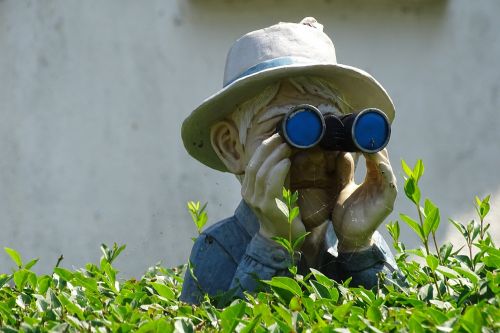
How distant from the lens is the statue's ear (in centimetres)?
319

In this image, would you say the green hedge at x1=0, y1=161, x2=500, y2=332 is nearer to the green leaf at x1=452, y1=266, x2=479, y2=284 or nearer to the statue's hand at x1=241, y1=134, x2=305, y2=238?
the green leaf at x1=452, y1=266, x2=479, y2=284

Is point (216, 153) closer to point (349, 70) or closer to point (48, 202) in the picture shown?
point (349, 70)

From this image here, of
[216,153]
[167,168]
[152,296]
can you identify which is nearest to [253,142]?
[216,153]

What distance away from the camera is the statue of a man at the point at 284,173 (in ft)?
9.68

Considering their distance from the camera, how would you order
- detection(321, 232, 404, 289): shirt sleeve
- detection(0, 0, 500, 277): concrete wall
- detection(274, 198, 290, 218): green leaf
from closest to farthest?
detection(274, 198, 290, 218): green leaf < detection(321, 232, 404, 289): shirt sleeve < detection(0, 0, 500, 277): concrete wall

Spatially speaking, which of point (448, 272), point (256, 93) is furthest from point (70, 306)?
point (256, 93)

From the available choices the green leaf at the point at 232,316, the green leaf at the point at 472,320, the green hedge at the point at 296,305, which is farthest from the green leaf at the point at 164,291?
the green leaf at the point at 472,320

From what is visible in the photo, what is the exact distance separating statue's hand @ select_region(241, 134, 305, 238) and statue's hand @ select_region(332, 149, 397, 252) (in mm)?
124

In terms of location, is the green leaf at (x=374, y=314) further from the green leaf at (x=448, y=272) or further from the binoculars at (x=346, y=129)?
the binoculars at (x=346, y=129)

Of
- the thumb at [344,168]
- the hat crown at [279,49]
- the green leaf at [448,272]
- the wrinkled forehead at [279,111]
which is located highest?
the hat crown at [279,49]

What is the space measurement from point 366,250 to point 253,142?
14.9 inches

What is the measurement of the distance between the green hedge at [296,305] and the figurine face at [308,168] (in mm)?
309

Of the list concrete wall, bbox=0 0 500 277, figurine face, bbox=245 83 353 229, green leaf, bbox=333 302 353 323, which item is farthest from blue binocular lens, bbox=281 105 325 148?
concrete wall, bbox=0 0 500 277

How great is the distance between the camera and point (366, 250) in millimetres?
3033
